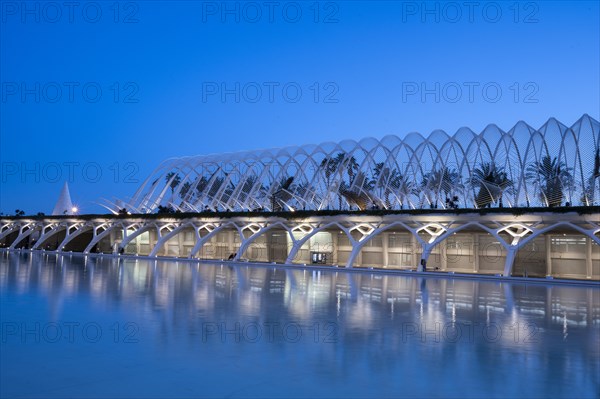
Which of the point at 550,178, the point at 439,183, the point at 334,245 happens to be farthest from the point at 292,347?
the point at 334,245

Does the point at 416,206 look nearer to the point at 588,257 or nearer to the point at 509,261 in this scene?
the point at 509,261

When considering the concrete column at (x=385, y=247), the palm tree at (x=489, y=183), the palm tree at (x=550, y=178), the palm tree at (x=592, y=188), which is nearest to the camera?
the palm tree at (x=592, y=188)

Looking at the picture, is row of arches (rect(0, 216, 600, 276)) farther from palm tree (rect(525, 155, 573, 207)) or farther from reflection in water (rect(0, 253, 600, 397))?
reflection in water (rect(0, 253, 600, 397))

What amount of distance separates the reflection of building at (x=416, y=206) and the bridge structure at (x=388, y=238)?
0.30ft

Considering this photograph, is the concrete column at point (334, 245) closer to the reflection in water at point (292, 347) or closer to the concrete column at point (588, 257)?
the concrete column at point (588, 257)

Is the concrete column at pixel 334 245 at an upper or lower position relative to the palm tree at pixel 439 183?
lower

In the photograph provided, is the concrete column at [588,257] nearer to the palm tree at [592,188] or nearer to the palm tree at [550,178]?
the palm tree at [592,188]

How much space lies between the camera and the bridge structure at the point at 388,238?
32406 mm

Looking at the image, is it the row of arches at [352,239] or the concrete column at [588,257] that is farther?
the row of arches at [352,239]

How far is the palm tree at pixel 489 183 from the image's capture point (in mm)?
37938

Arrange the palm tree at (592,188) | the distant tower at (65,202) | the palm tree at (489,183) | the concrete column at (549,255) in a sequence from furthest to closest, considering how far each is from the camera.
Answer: the distant tower at (65,202) < the palm tree at (489,183) < the palm tree at (592,188) < the concrete column at (549,255)

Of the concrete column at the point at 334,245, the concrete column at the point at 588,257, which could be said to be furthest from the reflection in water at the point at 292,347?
the concrete column at the point at 334,245

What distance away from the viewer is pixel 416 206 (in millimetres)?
41906

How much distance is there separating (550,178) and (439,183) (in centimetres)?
811
